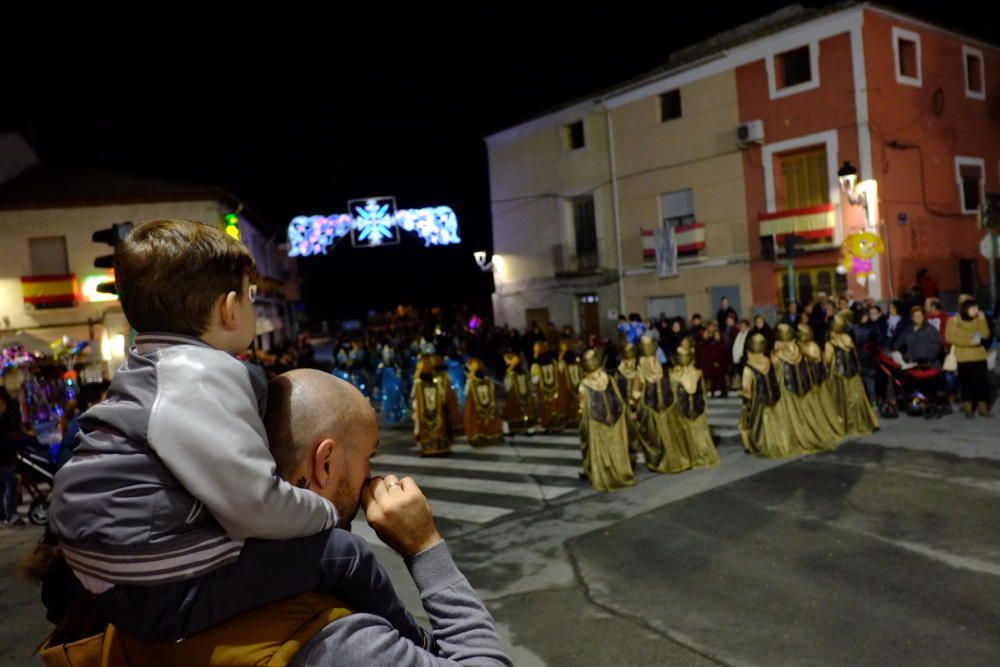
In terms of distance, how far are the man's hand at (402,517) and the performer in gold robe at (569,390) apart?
11710 mm

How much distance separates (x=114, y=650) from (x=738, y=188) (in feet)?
71.8

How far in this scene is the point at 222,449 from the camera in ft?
3.84

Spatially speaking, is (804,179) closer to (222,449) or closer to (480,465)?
(480,465)

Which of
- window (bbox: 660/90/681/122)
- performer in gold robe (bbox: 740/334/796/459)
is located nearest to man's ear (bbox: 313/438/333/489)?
performer in gold robe (bbox: 740/334/796/459)

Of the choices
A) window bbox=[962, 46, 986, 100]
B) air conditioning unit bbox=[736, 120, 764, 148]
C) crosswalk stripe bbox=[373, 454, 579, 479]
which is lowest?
Result: crosswalk stripe bbox=[373, 454, 579, 479]

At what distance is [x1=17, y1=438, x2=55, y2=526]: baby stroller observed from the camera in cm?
912

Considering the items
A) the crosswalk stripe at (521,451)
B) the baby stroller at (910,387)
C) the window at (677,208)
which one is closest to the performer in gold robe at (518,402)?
the crosswalk stripe at (521,451)

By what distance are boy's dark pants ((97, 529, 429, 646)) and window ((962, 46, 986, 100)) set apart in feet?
82.6

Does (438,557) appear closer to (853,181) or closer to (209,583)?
(209,583)

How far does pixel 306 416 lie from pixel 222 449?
232mm

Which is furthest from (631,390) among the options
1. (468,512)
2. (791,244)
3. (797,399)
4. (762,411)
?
(791,244)

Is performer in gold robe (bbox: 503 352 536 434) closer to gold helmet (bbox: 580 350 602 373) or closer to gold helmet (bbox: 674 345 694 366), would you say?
gold helmet (bbox: 674 345 694 366)

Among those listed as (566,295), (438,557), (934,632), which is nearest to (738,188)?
(566,295)

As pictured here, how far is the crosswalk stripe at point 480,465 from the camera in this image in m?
9.94
